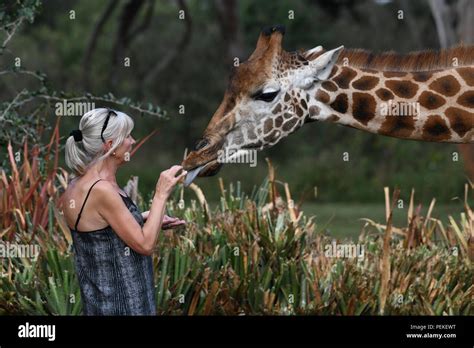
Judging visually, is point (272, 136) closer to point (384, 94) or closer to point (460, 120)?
point (384, 94)

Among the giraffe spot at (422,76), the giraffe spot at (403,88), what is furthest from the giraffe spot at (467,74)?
the giraffe spot at (403,88)

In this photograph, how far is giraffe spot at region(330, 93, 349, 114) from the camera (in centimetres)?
714

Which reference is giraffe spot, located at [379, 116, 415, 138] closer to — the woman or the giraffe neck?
the giraffe neck

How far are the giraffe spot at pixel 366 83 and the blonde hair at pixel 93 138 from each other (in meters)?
2.43

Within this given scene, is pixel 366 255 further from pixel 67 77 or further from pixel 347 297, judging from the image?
pixel 67 77

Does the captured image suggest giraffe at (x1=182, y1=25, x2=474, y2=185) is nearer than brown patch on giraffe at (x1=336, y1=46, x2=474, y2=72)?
Yes

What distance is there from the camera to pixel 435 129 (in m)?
7.17

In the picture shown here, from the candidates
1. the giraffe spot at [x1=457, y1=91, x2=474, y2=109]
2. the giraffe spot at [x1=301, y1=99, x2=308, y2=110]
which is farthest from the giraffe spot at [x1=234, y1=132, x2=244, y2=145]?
the giraffe spot at [x1=457, y1=91, x2=474, y2=109]

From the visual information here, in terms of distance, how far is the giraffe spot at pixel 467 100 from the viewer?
23.8 ft

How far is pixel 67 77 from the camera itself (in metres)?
24.6

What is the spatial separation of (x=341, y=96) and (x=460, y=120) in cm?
79

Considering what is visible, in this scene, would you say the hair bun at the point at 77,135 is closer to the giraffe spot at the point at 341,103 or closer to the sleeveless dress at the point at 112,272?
the sleeveless dress at the point at 112,272

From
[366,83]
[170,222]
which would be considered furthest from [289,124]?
[170,222]

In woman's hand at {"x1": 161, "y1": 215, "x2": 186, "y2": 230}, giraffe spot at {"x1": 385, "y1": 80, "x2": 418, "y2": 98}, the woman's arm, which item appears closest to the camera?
the woman's arm
